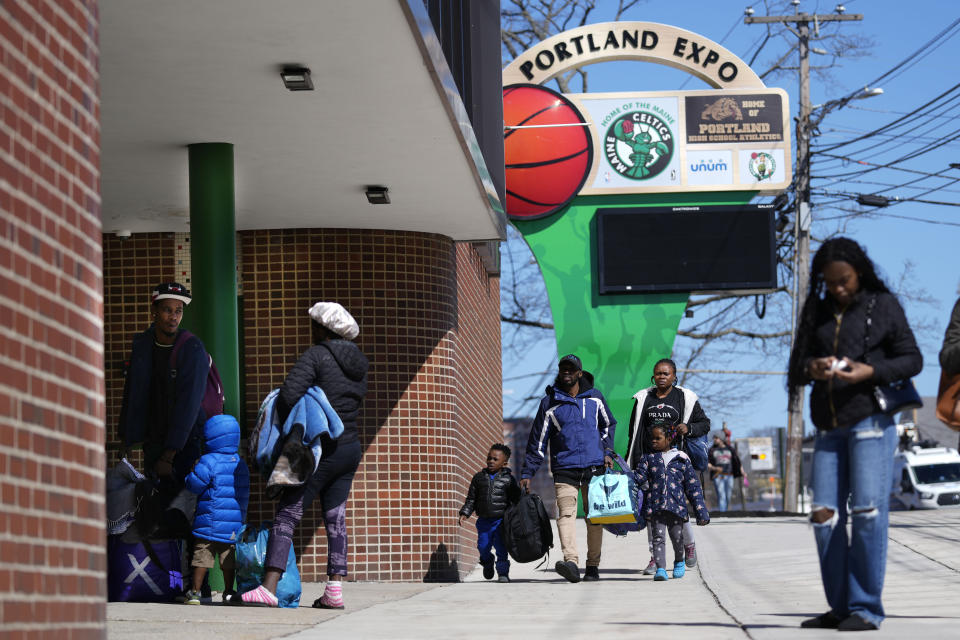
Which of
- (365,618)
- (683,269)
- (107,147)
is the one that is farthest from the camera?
(683,269)

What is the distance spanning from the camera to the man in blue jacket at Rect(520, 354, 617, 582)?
11352 mm

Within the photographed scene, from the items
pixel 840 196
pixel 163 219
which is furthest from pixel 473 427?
pixel 840 196

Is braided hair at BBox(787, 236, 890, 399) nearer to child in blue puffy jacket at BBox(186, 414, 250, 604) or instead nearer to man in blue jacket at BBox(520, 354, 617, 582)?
child in blue puffy jacket at BBox(186, 414, 250, 604)

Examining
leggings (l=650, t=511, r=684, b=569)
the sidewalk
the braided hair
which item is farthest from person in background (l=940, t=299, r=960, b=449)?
leggings (l=650, t=511, r=684, b=569)

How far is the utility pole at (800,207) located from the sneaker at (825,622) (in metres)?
26.0

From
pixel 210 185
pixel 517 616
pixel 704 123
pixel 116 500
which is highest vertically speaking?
pixel 704 123

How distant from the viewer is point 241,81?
8.69 meters

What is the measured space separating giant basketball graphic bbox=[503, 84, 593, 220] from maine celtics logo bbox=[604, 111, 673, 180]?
36 centimetres

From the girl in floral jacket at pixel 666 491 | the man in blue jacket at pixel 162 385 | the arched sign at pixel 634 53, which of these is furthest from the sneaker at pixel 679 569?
the arched sign at pixel 634 53

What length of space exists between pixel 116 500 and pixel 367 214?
4.72 metres

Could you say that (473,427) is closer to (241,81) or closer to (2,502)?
Answer: (241,81)

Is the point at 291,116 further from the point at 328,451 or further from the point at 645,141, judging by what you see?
the point at 645,141

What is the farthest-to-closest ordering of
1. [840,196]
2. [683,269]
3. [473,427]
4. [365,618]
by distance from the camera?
[840,196]
[683,269]
[473,427]
[365,618]

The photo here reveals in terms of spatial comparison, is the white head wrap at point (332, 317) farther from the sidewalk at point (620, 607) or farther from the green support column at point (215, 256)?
the green support column at point (215, 256)
